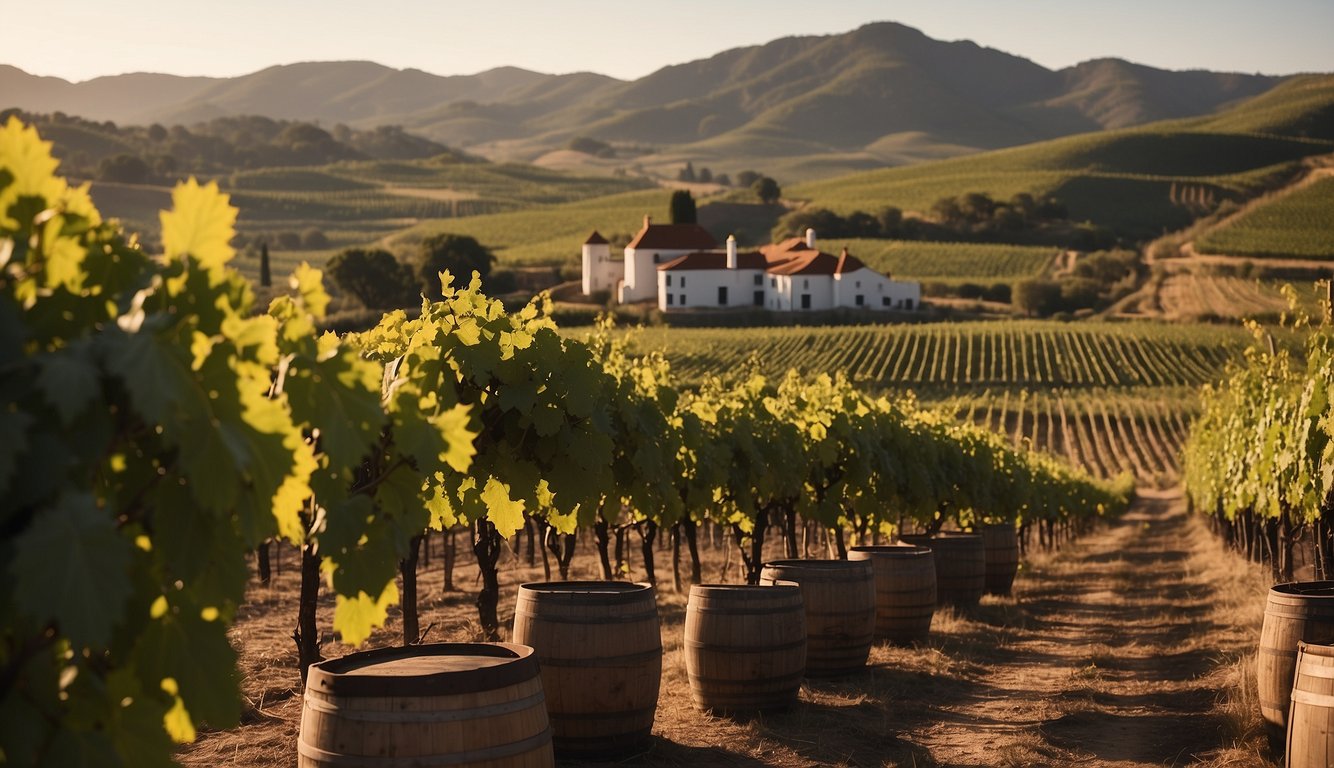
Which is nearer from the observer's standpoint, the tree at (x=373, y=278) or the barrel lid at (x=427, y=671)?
the barrel lid at (x=427, y=671)

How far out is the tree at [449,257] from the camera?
78188mm

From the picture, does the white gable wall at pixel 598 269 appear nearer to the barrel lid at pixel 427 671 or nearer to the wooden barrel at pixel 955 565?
the wooden barrel at pixel 955 565

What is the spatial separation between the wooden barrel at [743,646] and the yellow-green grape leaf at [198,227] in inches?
209

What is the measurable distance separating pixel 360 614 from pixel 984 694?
6.97 metres

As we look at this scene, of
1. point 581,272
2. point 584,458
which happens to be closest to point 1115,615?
point 584,458

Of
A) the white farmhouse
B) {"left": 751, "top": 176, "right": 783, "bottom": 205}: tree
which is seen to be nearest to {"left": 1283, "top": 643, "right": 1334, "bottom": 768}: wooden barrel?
the white farmhouse

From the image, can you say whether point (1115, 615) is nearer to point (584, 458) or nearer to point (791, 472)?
point (791, 472)

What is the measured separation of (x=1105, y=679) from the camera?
1070 cm

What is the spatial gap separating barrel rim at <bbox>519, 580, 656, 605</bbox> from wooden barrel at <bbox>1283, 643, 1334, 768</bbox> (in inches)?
118

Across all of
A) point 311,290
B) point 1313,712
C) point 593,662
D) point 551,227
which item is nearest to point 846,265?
point 551,227

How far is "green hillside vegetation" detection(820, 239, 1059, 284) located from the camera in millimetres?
104125

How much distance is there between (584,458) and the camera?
7.51m

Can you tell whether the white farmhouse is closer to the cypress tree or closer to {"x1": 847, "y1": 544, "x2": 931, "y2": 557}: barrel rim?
the cypress tree

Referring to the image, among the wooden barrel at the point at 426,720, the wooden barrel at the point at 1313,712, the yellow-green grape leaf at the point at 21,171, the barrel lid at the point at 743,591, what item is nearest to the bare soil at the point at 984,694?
the barrel lid at the point at 743,591
